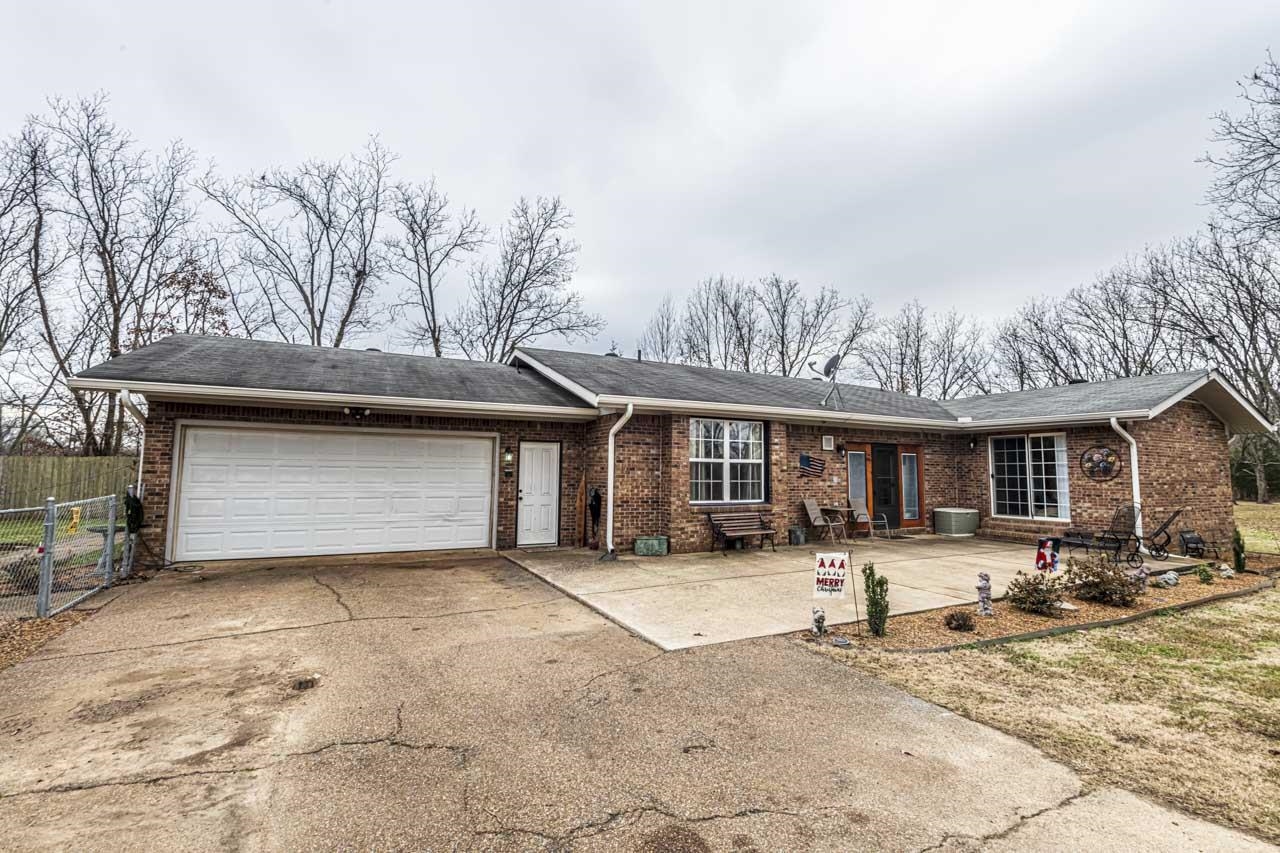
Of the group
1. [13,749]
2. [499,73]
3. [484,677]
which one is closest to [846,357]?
[499,73]

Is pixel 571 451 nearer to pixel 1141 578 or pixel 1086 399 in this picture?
pixel 1141 578

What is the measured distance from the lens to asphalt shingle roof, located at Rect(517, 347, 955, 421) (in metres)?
9.97

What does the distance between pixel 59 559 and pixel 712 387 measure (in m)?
10.8

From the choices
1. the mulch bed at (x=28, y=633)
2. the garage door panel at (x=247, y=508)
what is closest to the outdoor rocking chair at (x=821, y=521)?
the garage door panel at (x=247, y=508)

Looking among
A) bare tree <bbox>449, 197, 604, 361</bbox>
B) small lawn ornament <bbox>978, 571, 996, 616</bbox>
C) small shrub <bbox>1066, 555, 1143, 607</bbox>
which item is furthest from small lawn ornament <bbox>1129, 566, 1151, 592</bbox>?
bare tree <bbox>449, 197, 604, 361</bbox>

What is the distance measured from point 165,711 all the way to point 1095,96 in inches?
490

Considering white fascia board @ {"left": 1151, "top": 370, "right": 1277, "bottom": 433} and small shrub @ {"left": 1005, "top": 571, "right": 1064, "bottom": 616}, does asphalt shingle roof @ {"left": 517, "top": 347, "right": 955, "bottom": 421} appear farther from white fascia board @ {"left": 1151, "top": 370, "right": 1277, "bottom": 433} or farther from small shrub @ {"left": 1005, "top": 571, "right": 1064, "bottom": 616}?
small shrub @ {"left": 1005, "top": 571, "right": 1064, "bottom": 616}

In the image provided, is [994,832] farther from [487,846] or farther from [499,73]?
[499,73]

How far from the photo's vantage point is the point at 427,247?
21.7m

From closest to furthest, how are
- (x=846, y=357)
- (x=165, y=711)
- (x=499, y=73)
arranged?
(x=165, y=711) → (x=499, y=73) → (x=846, y=357)

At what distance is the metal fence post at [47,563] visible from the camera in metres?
5.27

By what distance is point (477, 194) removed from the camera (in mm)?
20438

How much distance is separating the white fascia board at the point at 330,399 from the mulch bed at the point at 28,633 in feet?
9.15

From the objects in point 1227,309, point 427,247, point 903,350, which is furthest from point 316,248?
point 1227,309
